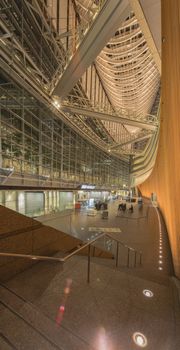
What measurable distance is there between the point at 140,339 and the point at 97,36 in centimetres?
1036

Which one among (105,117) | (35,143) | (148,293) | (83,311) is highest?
(105,117)

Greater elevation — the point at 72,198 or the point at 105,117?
the point at 105,117

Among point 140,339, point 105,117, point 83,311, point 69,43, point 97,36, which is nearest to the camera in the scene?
point 140,339

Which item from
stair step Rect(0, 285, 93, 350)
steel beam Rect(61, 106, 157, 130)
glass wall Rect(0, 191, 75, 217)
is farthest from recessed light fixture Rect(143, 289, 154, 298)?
steel beam Rect(61, 106, 157, 130)

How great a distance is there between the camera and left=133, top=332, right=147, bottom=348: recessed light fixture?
2374 millimetres

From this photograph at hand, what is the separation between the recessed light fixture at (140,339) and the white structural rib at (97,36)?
9475 mm

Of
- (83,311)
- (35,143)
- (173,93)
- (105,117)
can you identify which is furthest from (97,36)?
(83,311)

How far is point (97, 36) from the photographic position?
28.7 feet

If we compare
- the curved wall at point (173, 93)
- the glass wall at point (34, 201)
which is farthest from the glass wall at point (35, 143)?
the curved wall at point (173, 93)

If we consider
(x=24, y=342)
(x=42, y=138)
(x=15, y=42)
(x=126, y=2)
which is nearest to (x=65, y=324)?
(x=24, y=342)

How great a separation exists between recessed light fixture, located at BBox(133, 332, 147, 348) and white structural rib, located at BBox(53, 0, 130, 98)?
948cm

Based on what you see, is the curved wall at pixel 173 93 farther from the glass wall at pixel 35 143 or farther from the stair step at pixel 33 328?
the glass wall at pixel 35 143

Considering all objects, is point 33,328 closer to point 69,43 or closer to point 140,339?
point 140,339

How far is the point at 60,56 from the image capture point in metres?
13.5
